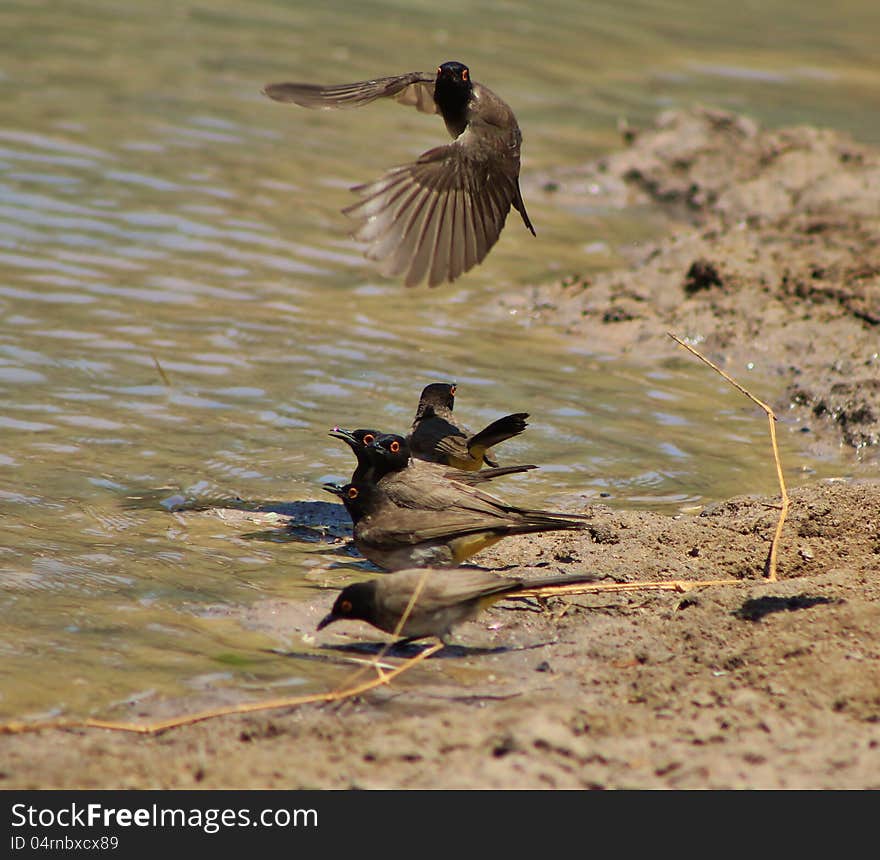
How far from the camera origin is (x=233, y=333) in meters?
9.77

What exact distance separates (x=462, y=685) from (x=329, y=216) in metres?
7.99

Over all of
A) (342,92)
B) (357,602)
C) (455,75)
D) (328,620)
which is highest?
(455,75)

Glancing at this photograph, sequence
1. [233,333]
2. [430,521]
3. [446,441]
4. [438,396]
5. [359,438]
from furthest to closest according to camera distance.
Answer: [233,333], [438,396], [446,441], [359,438], [430,521]

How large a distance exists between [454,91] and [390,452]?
2073 millimetres

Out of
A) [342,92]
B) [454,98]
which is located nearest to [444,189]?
[454,98]

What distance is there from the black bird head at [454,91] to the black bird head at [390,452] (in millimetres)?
1829

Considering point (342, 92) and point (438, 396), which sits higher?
point (342, 92)

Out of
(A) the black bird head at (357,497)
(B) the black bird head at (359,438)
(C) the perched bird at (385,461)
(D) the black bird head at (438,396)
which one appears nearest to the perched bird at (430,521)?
(A) the black bird head at (357,497)

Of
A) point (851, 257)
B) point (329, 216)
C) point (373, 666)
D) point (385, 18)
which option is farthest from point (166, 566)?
point (385, 18)

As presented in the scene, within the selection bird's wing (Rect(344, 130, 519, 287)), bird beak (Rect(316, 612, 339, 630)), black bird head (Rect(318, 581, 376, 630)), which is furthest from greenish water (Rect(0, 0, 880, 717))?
bird's wing (Rect(344, 130, 519, 287))

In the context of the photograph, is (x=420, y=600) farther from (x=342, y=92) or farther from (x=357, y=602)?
(x=342, y=92)

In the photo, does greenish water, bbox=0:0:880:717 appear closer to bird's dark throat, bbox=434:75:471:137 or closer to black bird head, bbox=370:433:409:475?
black bird head, bbox=370:433:409:475

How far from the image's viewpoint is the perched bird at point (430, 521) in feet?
20.7

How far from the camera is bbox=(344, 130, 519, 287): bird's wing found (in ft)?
22.0
